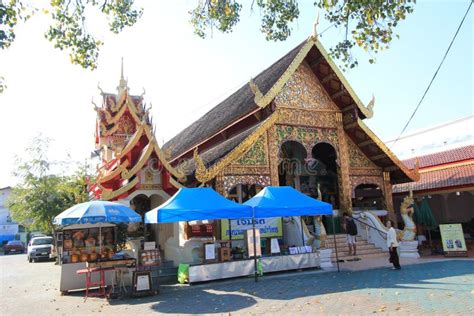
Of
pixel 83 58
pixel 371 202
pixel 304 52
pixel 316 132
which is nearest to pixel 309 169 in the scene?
pixel 316 132

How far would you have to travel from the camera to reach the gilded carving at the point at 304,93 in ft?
46.3

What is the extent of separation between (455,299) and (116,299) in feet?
21.4

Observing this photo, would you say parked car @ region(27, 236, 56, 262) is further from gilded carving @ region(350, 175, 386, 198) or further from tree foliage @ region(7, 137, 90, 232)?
→ gilded carving @ region(350, 175, 386, 198)

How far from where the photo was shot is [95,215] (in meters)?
8.45

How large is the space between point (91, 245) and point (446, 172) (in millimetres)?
15504

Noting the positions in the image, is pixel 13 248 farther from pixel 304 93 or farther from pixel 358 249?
pixel 358 249

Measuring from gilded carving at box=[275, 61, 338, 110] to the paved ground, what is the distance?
6.40 meters

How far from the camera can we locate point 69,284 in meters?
9.41

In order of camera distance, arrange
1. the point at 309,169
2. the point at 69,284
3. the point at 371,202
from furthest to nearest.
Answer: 1. the point at 371,202
2. the point at 309,169
3. the point at 69,284

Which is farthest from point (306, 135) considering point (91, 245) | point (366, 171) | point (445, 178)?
point (91, 245)

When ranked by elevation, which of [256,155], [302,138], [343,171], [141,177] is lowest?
→ [141,177]

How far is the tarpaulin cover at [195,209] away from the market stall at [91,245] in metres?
0.65

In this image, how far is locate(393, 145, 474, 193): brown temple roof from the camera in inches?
622

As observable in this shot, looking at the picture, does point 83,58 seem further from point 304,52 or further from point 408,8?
point 304,52
